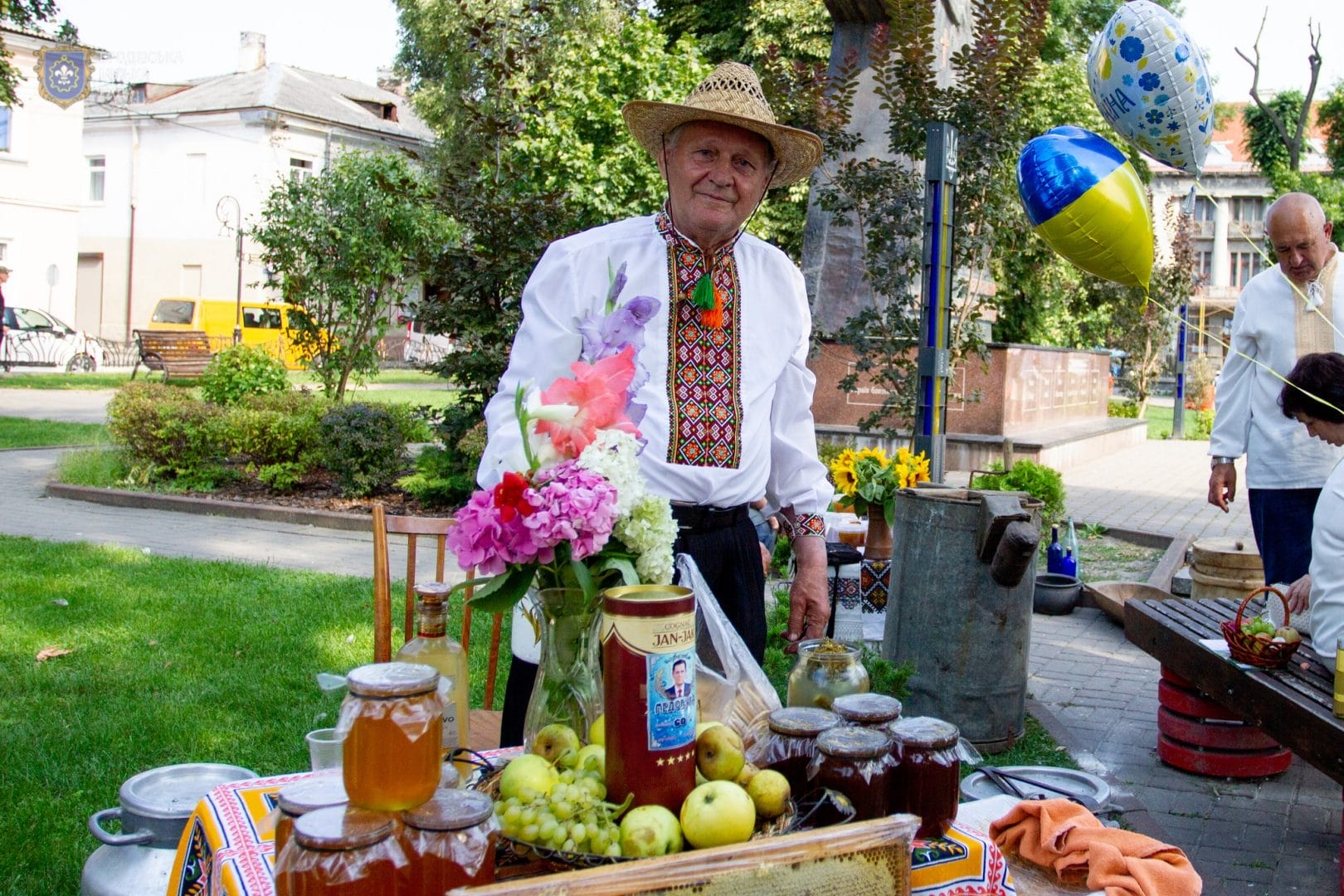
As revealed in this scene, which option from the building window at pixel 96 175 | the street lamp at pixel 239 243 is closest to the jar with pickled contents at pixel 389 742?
the street lamp at pixel 239 243

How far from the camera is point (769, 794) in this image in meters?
1.65

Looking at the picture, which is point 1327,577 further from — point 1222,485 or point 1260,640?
point 1222,485

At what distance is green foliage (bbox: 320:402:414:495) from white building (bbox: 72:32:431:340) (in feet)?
95.5

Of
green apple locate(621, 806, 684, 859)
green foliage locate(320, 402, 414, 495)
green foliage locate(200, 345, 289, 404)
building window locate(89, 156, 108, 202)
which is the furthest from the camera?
building window locate(89, 156, 108, 202)

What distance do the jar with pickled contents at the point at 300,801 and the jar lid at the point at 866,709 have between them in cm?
76

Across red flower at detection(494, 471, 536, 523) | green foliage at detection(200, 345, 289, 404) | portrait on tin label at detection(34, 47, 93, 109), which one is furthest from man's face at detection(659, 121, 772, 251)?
A: portrait on tin label at detection(34, 47, 93, 109)

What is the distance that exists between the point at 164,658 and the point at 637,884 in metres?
4.52

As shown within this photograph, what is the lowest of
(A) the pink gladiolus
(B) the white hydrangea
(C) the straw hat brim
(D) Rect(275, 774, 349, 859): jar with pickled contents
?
(D) Rect(275, 774, 349, 859): jar with pickled contents

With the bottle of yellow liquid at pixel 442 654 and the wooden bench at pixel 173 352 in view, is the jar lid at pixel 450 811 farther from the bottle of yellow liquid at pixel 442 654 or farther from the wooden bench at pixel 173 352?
the wooden bench at pixel 173 352

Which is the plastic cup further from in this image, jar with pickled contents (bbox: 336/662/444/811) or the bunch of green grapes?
jar with pickled contents (bbox: 336/662/444/811)

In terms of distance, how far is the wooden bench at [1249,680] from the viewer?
10.5 ft

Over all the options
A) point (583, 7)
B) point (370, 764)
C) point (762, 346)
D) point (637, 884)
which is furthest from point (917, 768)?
point (583, 7)

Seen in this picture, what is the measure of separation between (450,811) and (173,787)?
4.07ft

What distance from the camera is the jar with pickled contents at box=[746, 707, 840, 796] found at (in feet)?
5.81
